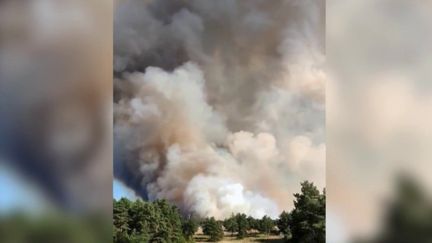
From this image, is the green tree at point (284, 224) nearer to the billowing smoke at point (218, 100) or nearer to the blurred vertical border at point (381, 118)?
the billowing smoke at point (218, 100)

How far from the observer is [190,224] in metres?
2.29

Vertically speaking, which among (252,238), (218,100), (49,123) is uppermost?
(218,100)

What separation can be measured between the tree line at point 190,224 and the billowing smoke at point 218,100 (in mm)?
41

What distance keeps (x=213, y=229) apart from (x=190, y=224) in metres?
0.11

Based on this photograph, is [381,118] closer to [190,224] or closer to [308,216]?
[308,216]

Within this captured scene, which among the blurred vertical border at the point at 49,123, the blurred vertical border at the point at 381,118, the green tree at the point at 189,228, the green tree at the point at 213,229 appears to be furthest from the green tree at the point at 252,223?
the blurred vertical border at the point at 49,123

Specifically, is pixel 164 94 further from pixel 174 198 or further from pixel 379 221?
pixel 379 221

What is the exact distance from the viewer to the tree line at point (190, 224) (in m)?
2.23

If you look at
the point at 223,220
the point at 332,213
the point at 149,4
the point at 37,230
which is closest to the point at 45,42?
the point at 149,4

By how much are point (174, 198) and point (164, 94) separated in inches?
18.4

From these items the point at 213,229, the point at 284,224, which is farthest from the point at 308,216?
the point at 213,229

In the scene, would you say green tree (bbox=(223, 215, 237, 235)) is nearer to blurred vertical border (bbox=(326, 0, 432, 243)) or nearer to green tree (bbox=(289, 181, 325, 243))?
green tree (bbox=(289, 181, 325, 243))

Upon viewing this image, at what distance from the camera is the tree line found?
7.33ft

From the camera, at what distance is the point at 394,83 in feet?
6.00
